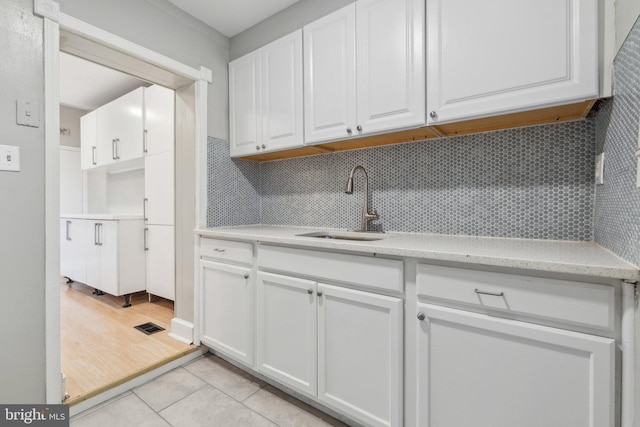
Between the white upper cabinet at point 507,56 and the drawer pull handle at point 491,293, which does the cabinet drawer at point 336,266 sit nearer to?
the drawer pull handle at point 491,293

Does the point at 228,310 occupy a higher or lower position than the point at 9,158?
lower

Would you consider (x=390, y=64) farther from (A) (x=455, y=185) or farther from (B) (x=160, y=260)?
(B) (x=160, y=260)

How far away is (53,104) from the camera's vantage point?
4.69 feet

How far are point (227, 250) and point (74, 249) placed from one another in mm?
2659

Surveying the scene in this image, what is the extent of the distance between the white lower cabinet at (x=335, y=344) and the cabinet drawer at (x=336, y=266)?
48mm

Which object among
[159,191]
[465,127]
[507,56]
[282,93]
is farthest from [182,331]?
[507,56]

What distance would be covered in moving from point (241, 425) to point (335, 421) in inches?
18.1

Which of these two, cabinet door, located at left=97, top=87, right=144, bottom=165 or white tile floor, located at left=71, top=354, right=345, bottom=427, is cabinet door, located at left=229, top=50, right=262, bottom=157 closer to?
cabinet door, located at left=97, top=87, right=144, bottom=165

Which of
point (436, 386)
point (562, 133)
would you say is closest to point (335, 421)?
point (436, 386)

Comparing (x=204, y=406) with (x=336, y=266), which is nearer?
(x=336, y=266)

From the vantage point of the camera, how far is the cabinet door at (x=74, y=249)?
127 inches

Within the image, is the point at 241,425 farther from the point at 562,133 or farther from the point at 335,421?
the point at 562,133

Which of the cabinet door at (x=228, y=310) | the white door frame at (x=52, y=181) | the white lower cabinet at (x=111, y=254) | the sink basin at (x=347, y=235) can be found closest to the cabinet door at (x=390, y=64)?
the sink basin at (x=347, y=235)

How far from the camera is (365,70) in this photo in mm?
1558
